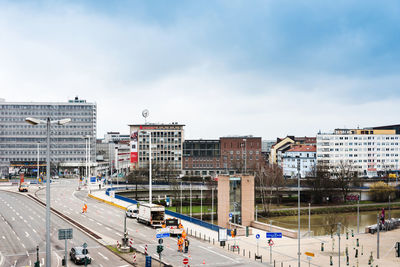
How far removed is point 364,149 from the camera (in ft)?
521

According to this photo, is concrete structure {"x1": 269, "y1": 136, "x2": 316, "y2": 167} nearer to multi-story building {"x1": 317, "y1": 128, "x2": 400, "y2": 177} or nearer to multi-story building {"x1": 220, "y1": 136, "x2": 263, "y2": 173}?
multi-story building {"x1": 317, "y1": 128, "x2": 400, "y2": 177}

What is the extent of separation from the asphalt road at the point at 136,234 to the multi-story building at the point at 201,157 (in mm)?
76714

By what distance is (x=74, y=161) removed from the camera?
166125 millimetres

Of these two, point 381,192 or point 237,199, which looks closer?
point 237,199

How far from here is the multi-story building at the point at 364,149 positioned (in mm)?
155750

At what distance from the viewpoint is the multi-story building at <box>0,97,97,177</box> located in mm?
161000

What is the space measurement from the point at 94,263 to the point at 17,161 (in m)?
142

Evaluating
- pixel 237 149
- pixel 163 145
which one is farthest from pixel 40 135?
pixel 237 149

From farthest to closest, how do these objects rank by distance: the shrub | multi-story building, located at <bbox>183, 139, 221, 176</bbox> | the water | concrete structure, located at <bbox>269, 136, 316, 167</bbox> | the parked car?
concrete structure, located at <bbox>269, 136, 316, 167</bbox>
multi-story building, located at <bbox>183, 139, 221, 176</bbox>
the shrub
the water
the parked car

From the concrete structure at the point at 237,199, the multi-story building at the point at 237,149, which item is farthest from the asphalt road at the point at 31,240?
the multi-story building at the point at 237,149

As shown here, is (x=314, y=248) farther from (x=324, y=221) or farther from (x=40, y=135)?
A: (x=40, y=135)

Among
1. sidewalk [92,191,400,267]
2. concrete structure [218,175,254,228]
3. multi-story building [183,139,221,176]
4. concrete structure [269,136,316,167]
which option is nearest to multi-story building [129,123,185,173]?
multi-story building [183,139,221,176]

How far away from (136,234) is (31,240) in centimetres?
1094

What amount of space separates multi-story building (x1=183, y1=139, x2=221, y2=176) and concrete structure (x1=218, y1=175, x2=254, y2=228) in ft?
339
